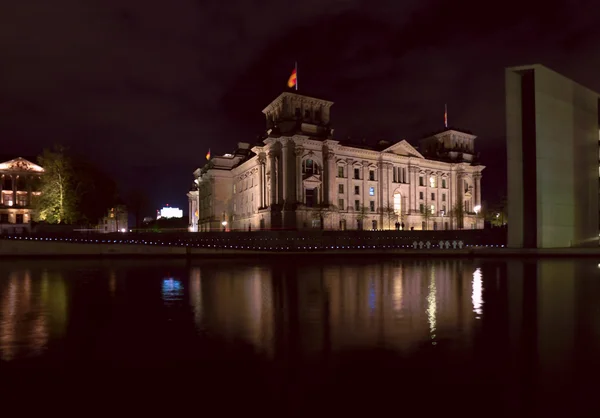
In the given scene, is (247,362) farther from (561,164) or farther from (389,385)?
(561,164)

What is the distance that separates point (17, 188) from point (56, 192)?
1976 inches

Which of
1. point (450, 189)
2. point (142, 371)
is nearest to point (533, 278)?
point (142, 371)

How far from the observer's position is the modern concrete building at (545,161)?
41.3 metres

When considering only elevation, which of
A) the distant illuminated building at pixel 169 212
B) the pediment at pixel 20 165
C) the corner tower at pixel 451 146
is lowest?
the distant illuminated building at pixel 169 212

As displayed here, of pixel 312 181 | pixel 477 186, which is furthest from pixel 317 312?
pixel 477 186

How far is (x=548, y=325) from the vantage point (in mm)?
9570

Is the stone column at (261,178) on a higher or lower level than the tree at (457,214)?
higher

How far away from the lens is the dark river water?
535 centimetres

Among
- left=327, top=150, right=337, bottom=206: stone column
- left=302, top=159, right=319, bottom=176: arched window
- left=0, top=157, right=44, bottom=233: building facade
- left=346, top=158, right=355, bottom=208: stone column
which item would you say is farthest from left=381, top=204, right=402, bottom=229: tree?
left=0, top=157, right=44, bottom=233: building facade

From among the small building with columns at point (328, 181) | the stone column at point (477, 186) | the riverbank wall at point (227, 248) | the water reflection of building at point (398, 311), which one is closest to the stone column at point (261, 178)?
the small building with columns at point (328, 181)

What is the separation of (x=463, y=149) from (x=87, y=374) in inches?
4344

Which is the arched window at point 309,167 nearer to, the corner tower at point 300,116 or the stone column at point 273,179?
the corner tower at point 300,116

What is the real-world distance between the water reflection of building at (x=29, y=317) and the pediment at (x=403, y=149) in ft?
250

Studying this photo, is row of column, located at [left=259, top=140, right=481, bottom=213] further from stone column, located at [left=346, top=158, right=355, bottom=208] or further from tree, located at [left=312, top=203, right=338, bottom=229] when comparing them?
tree, located at [left=312, top=203, right=338, bottom=229]
